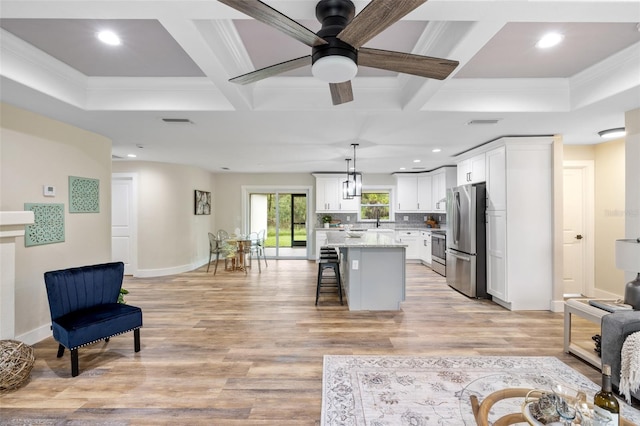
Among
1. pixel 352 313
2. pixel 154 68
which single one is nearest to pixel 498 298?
pixel 352 313

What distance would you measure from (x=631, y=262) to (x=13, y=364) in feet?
16.9

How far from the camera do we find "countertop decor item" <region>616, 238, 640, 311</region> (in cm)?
238

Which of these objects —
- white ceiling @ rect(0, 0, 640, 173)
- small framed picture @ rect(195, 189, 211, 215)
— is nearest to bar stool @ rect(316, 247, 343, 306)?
white ceiling @ rect(0, 0, 640, 173)

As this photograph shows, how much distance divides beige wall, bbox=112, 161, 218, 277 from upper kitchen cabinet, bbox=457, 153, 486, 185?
6.00 meters

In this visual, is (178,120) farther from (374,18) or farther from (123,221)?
(123,221)

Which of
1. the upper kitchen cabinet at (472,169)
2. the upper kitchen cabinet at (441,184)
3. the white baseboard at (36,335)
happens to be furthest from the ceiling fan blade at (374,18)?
the upper kitchen cabinet at (441,184)

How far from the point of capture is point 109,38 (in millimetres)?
2189

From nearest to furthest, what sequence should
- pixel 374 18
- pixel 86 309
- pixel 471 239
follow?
pixel 374 18
pixel 86 309
pixel 471 239

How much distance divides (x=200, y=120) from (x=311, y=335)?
111 inches

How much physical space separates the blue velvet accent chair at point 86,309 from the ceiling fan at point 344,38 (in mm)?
2593

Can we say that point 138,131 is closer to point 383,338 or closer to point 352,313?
point 352,313

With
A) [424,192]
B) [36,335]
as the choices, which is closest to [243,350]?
[36,335]

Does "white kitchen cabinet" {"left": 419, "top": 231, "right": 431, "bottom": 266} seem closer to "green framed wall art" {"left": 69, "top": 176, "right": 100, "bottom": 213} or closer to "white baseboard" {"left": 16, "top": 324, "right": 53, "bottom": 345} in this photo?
"green framed wall art" {"left": 69, "top": 176, "right": 100, "bottom": 213}

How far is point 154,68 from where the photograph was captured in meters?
2.70
